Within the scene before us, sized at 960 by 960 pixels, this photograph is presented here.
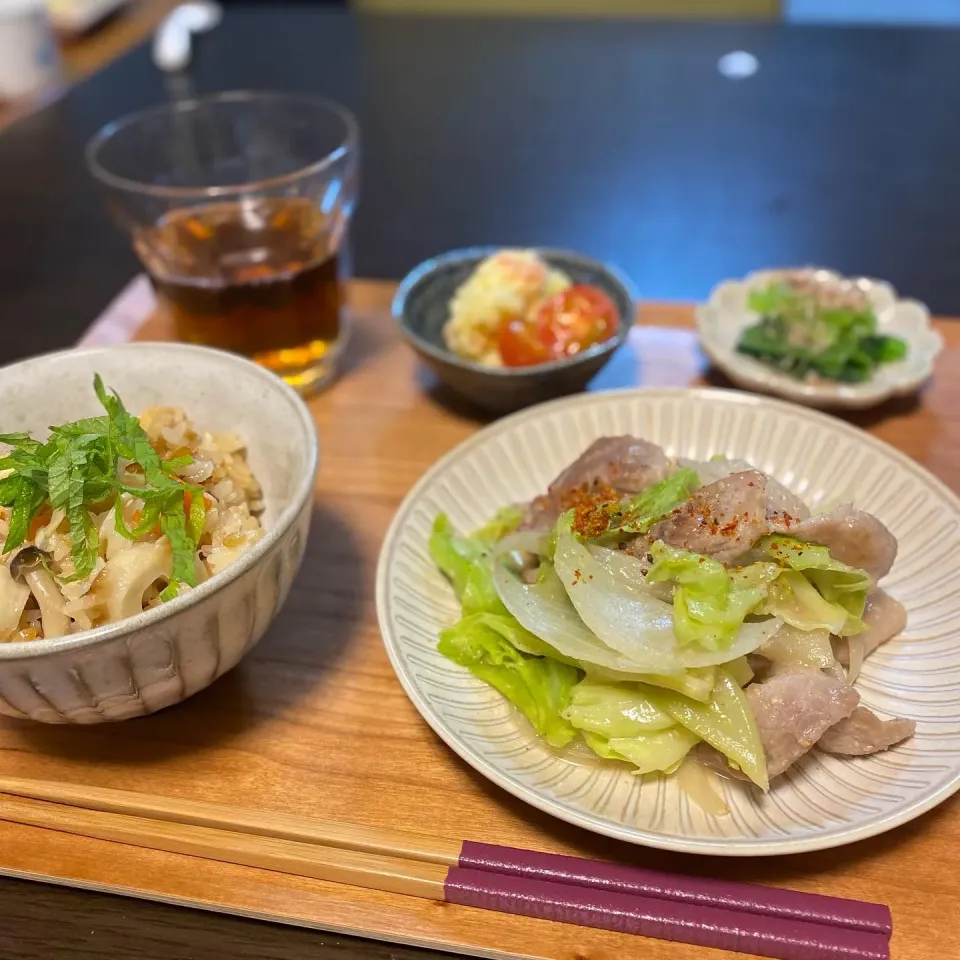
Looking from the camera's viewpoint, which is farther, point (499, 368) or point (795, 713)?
point (499, 368)

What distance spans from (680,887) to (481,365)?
1.14 metres

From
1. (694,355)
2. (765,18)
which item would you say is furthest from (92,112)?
(765,18)

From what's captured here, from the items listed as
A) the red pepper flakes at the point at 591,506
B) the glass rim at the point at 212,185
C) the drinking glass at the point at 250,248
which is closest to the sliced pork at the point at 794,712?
the red pepper flakes at the point at 591,506

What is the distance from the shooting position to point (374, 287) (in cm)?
253

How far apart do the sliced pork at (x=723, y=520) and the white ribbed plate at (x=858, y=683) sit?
1.03 feet

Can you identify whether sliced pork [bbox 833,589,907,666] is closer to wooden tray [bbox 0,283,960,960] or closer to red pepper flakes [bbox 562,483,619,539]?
wooden tray [bbox 0,283,960,960]

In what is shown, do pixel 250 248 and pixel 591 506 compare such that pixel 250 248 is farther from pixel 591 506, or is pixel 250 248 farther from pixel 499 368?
pixel 591 506

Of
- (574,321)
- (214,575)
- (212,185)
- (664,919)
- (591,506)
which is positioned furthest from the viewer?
(212,185)

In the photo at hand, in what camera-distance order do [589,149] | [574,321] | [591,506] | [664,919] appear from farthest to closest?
[589,149] < [574,321] < [591,506] < [664,919]

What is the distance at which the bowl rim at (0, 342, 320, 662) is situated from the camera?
103 centimetres

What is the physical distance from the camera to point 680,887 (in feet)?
3.53

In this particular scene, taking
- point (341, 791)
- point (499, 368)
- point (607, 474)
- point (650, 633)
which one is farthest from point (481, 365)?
point (341, 791)

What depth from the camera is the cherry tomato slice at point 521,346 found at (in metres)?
1.96

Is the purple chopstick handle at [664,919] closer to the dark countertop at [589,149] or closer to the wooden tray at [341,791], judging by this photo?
the wooden tray at [341,791]
